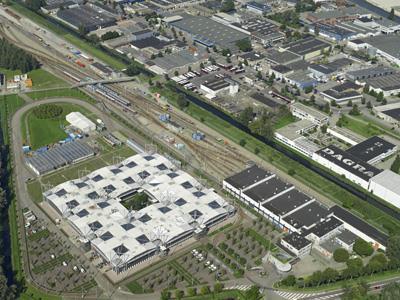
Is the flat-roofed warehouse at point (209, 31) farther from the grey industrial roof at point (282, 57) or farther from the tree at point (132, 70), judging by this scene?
the tree at point (132, 70)

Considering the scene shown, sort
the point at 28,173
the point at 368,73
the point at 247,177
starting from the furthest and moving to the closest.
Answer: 1. the point at 368,73
2. the point at 28,173
3. the point at 247,177

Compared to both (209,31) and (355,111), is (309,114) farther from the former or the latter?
(209,31)

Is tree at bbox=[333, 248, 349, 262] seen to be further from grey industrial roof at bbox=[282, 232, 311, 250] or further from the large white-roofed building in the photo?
the large white-roofed building

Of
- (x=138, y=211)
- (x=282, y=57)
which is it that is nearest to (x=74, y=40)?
(x=282, y=57)

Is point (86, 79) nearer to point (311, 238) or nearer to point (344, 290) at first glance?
point (311, 238)

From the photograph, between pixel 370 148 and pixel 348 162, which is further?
pixel 370 148
